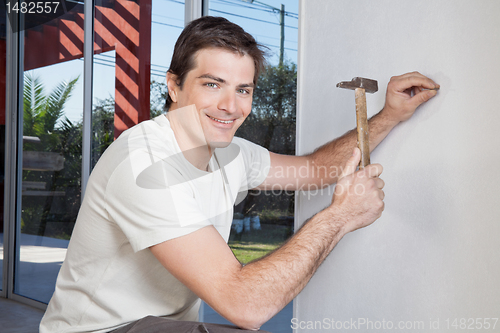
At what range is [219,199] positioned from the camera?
1.51 metres

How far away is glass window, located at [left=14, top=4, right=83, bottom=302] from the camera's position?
3352mm

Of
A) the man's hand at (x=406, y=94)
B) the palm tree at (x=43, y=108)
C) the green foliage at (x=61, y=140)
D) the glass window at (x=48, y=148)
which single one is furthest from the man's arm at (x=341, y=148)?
the palm tree at (x=43, y=108)

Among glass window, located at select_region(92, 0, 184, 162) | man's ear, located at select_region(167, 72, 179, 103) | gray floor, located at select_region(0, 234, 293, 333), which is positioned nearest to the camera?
man's ear, located at select_region(167, 72, 179, 103)

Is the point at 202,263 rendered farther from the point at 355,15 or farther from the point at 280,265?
the point at 355,15

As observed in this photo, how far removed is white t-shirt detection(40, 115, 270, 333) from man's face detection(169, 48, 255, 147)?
14 centimetres

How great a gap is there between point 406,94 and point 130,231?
0.87 meters

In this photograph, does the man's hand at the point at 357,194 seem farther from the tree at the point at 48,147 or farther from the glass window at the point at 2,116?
the glass window at the point at 2,116

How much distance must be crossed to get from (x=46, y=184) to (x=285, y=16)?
273 cm

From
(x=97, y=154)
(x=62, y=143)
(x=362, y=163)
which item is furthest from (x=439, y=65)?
(x=62, y=143)

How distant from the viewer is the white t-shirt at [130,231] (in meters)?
1.10

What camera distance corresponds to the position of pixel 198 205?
119 cm

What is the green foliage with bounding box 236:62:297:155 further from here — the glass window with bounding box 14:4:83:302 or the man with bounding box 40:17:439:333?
the glass window with bounding box 14:4:83:302

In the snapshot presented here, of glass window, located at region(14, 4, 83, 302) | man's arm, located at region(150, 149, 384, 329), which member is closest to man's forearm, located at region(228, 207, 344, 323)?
man's arm, located at region(150, 149, 384, 329)

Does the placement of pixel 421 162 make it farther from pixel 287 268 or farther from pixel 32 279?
pixel 32 279
